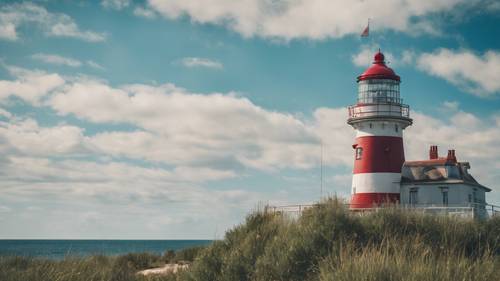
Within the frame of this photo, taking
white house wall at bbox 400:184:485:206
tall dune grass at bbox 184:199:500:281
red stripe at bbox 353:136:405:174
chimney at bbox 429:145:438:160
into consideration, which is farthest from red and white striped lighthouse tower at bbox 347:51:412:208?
tall dune grass at bbox 184:199:500:281

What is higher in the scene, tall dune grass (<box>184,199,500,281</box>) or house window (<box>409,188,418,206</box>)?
house window (<box>409,188,418,206</box>)

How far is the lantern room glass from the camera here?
27.5 metres

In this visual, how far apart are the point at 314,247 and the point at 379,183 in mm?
13892

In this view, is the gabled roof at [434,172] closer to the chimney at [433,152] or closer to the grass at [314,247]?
the chimney at [433,152]

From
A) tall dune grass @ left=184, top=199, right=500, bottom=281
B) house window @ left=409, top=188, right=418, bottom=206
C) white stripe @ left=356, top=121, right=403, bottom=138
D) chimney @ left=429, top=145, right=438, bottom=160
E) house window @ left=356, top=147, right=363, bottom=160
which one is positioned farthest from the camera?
chimney @ left=429, top=145, right=438, bottom=160

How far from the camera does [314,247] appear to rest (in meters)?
13.6

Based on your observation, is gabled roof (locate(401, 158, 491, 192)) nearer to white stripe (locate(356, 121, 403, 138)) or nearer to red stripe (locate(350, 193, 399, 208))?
red stripe (locate(350, 193, 399, 208))

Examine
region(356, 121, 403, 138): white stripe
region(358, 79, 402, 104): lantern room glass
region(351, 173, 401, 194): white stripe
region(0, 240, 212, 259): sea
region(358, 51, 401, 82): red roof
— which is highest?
region(358, 51, 401, 82): red roof

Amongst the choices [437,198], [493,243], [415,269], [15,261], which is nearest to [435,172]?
[437,198]

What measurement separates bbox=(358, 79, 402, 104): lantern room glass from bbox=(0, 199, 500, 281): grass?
11928mm

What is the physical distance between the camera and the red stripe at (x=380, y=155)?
26.8 metres

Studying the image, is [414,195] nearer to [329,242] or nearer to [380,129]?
[380,129]

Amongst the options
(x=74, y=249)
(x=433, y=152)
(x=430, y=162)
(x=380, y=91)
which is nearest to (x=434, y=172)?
(x=430, y=162)

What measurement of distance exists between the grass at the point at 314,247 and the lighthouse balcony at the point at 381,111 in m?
11.1
